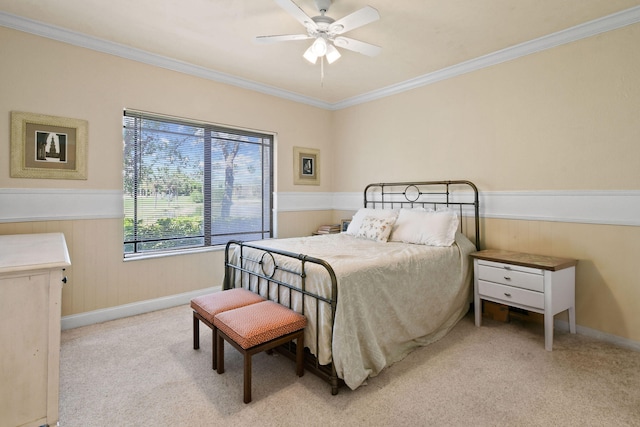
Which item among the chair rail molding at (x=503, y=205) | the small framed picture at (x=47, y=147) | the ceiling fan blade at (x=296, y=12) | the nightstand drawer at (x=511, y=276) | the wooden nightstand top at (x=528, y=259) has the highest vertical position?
the ceiling fan blade at (x=296, y=12)

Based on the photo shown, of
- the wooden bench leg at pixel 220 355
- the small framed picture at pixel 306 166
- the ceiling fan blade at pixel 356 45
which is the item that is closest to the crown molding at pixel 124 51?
the small framed picture at pixel 306 166

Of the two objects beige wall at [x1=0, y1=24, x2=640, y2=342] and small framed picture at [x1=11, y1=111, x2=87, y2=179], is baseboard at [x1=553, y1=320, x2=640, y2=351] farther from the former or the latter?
small framed picture at [x1=11, y1=111, x2=87, y2=179]

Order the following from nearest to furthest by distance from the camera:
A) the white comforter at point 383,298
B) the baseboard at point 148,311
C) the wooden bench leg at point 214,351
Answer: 1. the white comforter at point 383,298
2. the wooden bench leg at point 214,351
3. the baseboard at point 148,311

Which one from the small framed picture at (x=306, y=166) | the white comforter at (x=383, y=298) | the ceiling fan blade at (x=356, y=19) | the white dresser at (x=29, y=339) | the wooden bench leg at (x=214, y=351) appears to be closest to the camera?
the white dresser at (x=29, y=339)

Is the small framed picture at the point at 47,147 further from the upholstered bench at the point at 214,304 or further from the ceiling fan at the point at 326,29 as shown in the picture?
the ceiling fan at the point at 326,29

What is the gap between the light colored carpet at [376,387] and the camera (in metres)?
1.77

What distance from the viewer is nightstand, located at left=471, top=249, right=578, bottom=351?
2.52 m

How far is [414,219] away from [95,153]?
3250 millimetres

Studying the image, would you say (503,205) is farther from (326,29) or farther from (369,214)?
(326,29)

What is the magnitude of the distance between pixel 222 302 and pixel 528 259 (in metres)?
2.58

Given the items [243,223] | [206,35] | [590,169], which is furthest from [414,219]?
[206,35]

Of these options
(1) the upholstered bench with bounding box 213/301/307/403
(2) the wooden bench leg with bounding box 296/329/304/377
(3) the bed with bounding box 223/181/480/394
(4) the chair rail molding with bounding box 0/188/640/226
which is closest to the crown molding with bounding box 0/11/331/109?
(4) the chair rail molding with bounding box 0/188/640/226

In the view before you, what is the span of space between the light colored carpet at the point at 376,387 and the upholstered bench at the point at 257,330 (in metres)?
0.19

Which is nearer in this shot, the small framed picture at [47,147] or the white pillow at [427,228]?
the small framed picture at [47,147]
